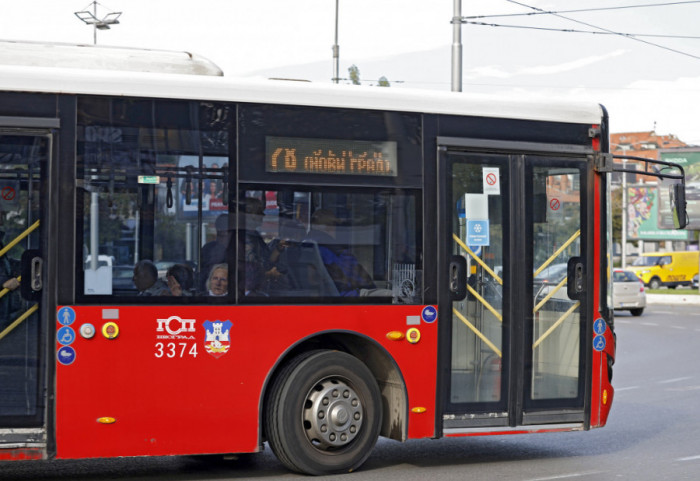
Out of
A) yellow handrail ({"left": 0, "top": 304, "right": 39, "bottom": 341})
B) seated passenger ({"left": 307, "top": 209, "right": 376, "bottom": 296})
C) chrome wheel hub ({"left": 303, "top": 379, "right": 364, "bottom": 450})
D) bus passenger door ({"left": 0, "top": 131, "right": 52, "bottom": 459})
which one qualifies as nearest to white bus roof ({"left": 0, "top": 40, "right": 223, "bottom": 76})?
bus passenger door ({"left": 0, "top": 131, "right": 52, "bottom": 459})

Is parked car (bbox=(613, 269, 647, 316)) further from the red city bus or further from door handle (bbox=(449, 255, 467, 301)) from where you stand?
door handle (bbox=(449, 255, 467, 301))

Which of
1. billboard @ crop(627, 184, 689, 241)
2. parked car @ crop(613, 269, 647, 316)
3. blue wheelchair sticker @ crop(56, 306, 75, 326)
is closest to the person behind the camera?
blue wheelchair sticker @ crop(56, 306, 75, 326)

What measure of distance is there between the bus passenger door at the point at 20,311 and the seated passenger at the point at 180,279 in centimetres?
88

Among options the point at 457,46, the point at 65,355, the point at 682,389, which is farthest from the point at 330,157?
the point at 457,46

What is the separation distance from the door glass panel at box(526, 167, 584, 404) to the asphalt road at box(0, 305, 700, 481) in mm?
678

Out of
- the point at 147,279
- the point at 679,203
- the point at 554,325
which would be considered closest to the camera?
the point at 147,279

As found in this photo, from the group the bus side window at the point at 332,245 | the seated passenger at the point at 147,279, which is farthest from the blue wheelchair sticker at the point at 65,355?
the bus side window at the point at 332,245

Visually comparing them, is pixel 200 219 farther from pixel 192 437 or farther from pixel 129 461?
pixel 129 461

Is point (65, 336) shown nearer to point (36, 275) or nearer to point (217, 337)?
point (36, 275)

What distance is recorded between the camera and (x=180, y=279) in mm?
7742

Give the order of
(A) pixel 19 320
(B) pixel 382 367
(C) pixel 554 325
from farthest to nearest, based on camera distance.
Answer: (C) pixel 554 325 < (B) pixel 382 367 < (A) pixel 19 320

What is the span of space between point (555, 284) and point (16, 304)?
4.32 m

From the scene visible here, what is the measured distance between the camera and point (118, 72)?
7734mm

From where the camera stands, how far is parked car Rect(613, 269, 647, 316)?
33.5 m
